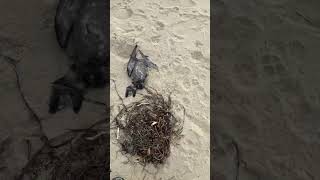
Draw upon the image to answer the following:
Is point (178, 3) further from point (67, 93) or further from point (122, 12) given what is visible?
point (67, 93)

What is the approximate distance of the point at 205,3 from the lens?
3.04 meters

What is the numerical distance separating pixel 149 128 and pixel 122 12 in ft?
2.50

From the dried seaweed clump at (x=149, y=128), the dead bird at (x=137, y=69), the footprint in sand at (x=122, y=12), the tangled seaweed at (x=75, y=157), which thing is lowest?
the tangled seaweed at (x=75, y=157)

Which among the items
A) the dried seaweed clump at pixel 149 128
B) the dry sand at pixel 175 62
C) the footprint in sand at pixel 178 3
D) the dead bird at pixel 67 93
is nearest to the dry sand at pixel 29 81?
the dead bird at pixel 67 93

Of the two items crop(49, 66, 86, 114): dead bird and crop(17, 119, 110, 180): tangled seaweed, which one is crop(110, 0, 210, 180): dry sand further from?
crop(49, 66, 86, 114): dead bird

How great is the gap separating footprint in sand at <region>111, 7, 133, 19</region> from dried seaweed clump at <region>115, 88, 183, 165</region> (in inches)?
19.4

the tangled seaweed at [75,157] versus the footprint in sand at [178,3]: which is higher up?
the footprint in sand at [178,3]

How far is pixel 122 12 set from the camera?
3.09 m

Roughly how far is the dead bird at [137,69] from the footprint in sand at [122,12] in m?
0.21

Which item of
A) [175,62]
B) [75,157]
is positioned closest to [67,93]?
[75,157]

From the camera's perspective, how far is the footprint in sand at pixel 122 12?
10.1ft

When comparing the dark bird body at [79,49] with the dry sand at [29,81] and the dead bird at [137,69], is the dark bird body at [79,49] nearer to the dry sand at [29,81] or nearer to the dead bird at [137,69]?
the dry sand at [29,81]
